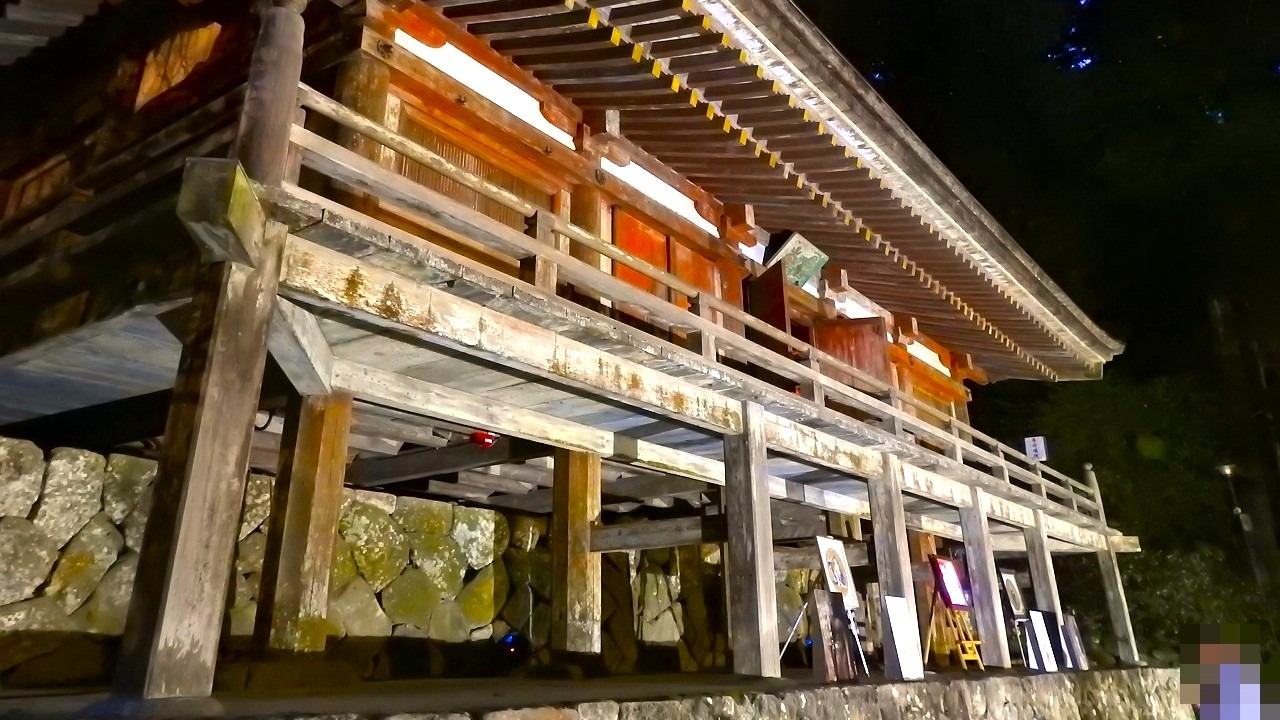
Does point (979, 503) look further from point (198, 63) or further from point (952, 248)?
point (198, 63)

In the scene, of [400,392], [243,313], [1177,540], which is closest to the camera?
[243,313]

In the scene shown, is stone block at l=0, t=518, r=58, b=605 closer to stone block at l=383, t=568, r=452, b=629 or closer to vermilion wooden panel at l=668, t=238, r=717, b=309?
stone block at l=383, t=568, r=452, b=629

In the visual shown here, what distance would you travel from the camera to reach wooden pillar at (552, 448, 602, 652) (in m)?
5.68

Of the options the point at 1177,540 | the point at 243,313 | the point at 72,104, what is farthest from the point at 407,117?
the point at 1177,540

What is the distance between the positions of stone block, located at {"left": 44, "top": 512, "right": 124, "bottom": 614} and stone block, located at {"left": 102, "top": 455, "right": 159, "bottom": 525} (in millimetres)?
87

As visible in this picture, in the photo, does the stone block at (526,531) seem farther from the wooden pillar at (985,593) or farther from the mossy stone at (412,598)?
the wooden pillar at (985,593)

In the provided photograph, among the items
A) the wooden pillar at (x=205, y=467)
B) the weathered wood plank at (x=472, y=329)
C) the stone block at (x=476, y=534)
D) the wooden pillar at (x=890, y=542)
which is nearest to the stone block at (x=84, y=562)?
the stone block at (x=476, y=534)

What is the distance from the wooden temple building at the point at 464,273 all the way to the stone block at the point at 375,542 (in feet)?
1.76

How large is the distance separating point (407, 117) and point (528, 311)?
7.12ft

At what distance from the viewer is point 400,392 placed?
17.0ft

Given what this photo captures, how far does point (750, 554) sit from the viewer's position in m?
5.39

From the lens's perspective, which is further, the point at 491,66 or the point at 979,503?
the point at 979,503

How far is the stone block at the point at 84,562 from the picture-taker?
5.70 meters

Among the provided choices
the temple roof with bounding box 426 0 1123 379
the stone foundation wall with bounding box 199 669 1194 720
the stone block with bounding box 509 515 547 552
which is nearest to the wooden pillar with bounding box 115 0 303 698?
the stone foundation wall with bounding box 199 669 1194 720
